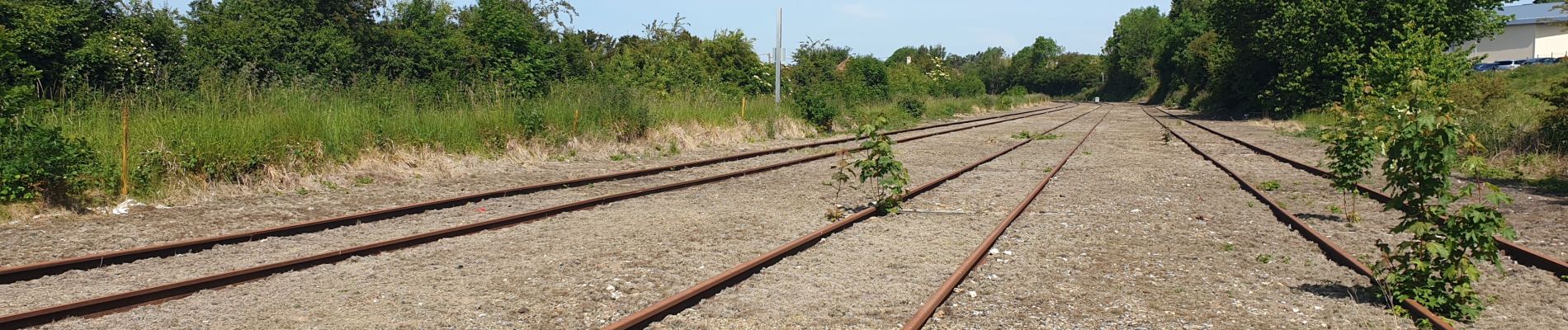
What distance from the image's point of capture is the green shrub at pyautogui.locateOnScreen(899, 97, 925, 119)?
3694 centimetres

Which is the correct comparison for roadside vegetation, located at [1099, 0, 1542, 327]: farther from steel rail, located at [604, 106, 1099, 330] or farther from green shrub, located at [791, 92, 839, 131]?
green shrub, located at [791, 92, 839, 131]

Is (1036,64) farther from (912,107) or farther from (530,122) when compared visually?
→ (530,122)

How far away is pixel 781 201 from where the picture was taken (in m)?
10.5

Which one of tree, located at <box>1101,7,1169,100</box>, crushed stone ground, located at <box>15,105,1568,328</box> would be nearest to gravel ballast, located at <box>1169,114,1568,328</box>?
crushed stone ground, located at <box>15,105,1568,328</box>

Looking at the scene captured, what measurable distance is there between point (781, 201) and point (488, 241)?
381cm

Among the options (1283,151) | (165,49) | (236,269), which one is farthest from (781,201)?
(165,49)

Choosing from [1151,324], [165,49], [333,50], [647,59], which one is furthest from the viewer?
[647,59]

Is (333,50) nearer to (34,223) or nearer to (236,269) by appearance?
(34,223)

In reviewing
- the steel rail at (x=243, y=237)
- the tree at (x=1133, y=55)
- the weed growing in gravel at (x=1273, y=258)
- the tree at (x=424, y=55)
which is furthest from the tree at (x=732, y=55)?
the tree at (x=1133, y=55)

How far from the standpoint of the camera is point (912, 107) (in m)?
37.7

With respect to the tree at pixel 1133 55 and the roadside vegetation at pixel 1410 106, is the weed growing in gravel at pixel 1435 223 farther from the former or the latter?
the tree at pixel 1133 55

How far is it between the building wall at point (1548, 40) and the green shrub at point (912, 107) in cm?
6268

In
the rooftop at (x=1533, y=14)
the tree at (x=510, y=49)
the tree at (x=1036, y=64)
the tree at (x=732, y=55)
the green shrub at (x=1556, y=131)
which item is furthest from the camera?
the tree at (x=1036, y=64)

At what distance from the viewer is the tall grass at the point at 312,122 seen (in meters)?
9.88
